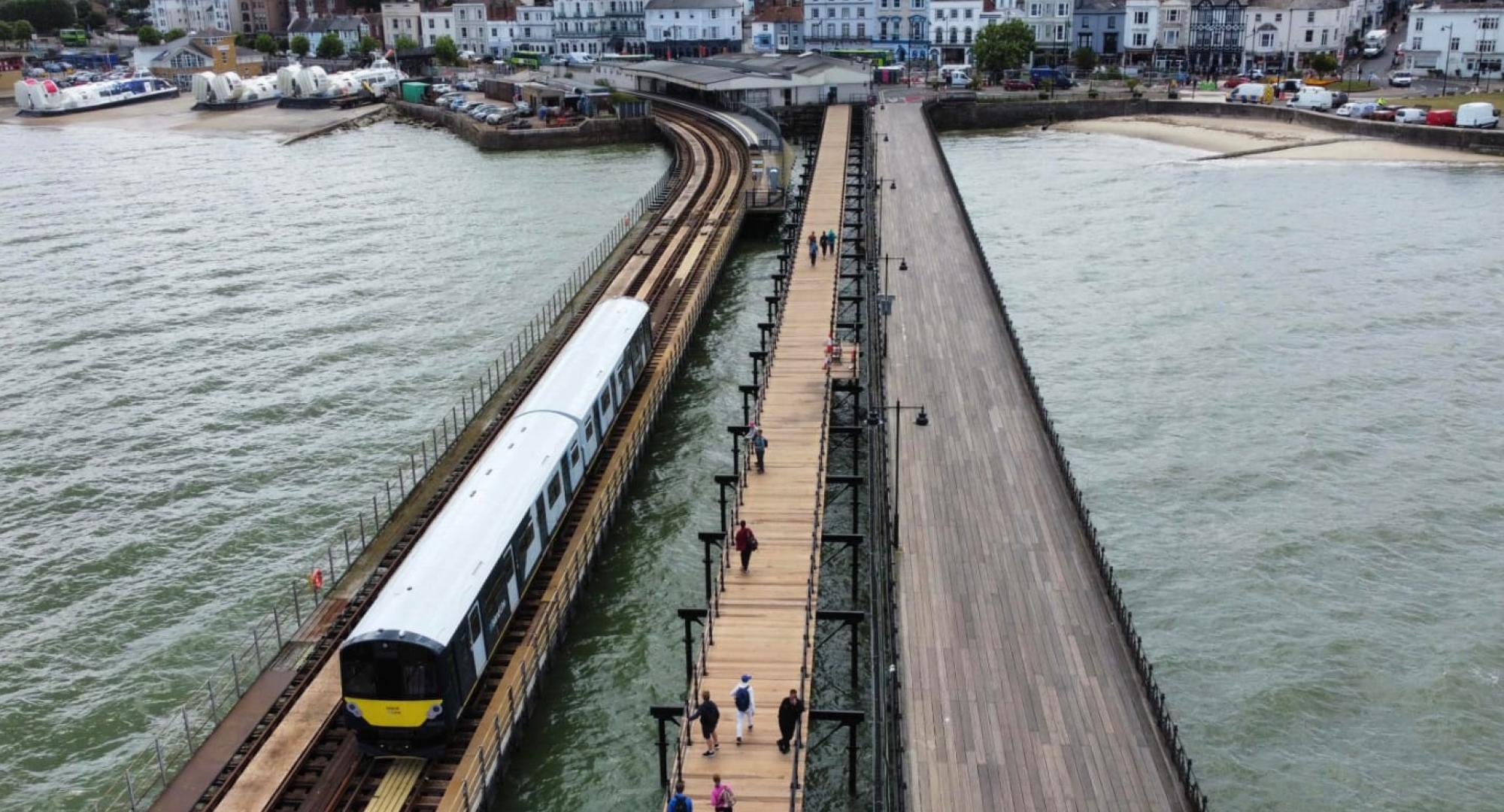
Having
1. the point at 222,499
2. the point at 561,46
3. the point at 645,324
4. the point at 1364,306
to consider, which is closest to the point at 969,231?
the point at 1364,306

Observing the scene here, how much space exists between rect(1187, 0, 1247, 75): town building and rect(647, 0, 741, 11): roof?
187ft

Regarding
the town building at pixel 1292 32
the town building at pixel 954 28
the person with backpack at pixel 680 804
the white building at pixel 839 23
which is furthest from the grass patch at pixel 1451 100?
the person with backpack at pixel 680 804

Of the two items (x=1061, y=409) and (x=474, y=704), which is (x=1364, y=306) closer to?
(x=1061, y=409)

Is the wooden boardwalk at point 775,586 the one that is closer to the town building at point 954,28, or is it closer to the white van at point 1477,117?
the white van at point 1477,117

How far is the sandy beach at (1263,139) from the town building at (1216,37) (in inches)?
1014

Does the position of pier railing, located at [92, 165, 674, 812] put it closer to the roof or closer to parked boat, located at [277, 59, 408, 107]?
parked boat, located at [277, 59, 408, 107]

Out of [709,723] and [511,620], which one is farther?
[511,620]

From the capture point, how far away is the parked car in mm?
89500

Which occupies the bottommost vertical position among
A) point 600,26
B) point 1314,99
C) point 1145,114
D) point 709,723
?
point 709,723

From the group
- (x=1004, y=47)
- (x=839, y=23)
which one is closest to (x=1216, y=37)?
(x=1004, y=47)

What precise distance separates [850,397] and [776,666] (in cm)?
1855

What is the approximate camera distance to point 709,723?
70.0ft

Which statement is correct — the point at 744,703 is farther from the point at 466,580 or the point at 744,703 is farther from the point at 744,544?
the point at 466,580

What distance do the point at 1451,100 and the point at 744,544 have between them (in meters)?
94.5
